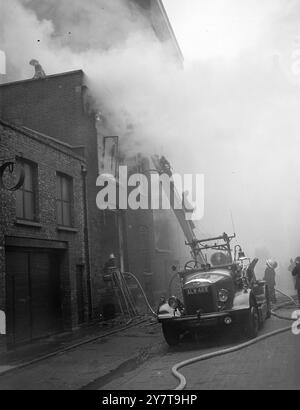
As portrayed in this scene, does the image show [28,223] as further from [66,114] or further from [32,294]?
[66,114]

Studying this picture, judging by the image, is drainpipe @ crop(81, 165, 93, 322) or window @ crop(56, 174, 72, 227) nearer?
window @ crop(56, 174, 72, 227)

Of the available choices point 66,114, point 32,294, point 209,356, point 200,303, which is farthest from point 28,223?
point 66,114

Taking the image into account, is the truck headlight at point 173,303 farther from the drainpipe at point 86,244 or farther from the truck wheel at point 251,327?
the drainpipe at point 86,244

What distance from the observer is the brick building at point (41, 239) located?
10.2 meters

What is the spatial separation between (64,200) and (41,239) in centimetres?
199

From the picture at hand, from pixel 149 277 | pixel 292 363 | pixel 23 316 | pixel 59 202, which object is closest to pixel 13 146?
pixel 59 202

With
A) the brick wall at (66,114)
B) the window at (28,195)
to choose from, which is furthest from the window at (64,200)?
the brick wall at (66,114)

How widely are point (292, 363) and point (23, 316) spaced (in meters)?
6.57

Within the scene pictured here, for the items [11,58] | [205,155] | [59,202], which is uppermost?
[11,58]

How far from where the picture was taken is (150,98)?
15.0 m

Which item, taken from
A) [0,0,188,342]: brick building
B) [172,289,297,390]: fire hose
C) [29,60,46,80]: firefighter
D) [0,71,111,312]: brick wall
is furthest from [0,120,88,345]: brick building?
[29,60,46,80]: firefighter

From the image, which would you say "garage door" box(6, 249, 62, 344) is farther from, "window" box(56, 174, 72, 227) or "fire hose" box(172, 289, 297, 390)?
"fire hose" box(172, 289, 297, 390)

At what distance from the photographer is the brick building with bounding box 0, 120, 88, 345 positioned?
1021 centimetres
